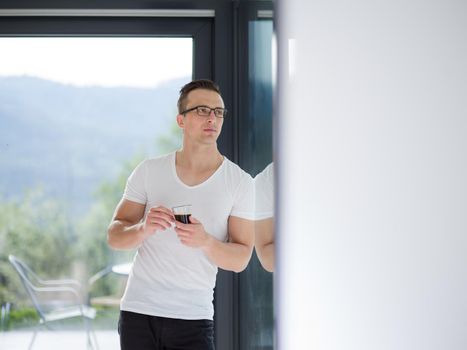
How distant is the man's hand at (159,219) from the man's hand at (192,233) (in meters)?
0.03

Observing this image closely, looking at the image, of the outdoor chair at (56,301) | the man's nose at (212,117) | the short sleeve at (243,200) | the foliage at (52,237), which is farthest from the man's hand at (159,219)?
the outdoor chair at (56,301)

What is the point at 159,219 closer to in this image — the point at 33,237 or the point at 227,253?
the point at 227,253

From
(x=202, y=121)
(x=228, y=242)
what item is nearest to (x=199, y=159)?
(x=202, y=121)

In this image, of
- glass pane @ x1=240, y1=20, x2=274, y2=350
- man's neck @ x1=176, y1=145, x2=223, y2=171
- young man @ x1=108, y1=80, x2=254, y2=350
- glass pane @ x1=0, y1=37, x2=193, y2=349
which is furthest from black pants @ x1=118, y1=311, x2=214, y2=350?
glass pane @ x1=0, y1=37, x2=193, y2=349

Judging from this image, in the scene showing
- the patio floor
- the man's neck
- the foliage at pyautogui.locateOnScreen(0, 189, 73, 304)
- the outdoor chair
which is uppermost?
the man's neck

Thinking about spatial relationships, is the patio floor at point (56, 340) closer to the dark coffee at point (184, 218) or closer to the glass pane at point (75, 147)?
the glass pane at point (75, 147)

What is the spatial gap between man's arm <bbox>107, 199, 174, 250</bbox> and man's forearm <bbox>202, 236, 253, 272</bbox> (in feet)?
0.45

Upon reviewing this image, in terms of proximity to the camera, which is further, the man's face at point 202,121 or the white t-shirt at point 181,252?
the man's face at point 202,121

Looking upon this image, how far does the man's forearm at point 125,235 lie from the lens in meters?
1.98

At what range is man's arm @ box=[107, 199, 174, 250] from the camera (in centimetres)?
189

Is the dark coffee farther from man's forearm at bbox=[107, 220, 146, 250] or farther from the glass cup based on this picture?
man's forearm at bbox=[107, 220, 146, 250]

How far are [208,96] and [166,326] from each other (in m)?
0.71

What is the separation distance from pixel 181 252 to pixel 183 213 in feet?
0.64

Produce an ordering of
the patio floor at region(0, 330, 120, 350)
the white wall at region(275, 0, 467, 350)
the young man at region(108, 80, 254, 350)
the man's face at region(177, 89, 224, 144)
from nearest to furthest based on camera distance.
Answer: the white wall at region(275, 0, 467, 350)
the young man at region(108, 80, 254, 350)
the man's face at region(177, 89, 224, 144)
the patio floor at region(0, 330, 120, 350)
